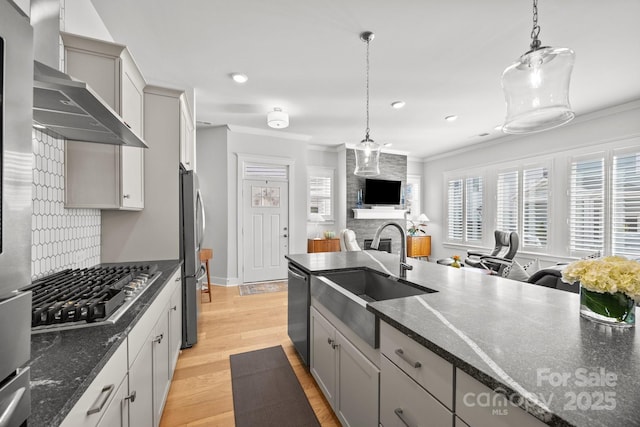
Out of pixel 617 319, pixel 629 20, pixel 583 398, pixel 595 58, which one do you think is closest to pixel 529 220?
pixel 595 58

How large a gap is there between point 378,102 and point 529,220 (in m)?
3.54

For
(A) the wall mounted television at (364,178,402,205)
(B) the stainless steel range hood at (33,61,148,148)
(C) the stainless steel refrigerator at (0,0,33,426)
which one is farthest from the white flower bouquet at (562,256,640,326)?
(A) the wall mounted television at (364,178,402,205)

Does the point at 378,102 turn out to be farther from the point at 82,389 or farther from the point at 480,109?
the point at 82,389

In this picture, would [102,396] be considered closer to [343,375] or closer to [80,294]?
[80,294]

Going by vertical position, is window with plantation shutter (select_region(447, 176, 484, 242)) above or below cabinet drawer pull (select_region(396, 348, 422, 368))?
above

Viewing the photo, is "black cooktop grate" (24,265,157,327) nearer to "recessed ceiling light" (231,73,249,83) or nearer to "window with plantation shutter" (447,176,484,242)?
"recessed ceiling light" (231,73,249,83)

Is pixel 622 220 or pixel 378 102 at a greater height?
pixel 378 102

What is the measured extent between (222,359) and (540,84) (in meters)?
2.96

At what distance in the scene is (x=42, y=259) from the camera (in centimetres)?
150

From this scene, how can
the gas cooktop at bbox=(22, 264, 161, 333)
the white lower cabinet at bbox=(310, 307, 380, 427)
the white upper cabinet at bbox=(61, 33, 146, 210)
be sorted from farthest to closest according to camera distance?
the white upper cabinet at bbox=(61, 33, 146, 210)
the white lower cabinet at bbox=(310, 307, 380, 427)
the gas cooktop at bbox=(22, 264, 161, 333)

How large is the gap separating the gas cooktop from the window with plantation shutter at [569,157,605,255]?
218 inches

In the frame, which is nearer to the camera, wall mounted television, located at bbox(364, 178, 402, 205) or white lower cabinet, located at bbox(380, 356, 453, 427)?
white lower cabinet, located at bbox(380, 356, 453, 427)

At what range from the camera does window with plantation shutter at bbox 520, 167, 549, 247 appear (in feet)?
15.3

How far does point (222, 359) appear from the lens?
7.86 ft
